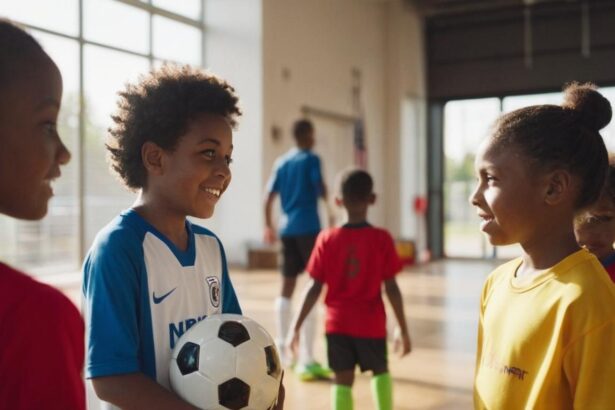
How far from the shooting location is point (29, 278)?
2.35 feet

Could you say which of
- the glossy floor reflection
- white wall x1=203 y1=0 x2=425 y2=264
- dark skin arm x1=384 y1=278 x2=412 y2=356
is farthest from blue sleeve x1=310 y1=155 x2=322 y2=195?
white wall x1=203 y1=0 x2=425 y2=264

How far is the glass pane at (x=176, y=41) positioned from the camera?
8234 mm

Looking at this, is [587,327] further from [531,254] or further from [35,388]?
[35,388]

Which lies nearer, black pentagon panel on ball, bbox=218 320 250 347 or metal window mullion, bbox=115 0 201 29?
black pentagon panel on ball, bbox=218 320 250 347

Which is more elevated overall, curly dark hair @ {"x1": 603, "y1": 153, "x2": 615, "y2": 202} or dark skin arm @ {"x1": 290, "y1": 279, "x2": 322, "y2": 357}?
curly dark hair @ {"x1": 603, "y1": 153, "x2": 615, "y2": 202}

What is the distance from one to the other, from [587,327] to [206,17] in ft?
28.2

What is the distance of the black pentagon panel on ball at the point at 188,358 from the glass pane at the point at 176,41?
7.58m

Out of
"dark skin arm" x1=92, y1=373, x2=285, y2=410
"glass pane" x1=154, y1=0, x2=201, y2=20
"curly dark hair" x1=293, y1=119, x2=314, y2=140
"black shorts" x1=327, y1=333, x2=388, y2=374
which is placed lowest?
"black shorts" x1=327, y1=333, x2=388, y2=374

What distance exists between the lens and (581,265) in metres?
1.08

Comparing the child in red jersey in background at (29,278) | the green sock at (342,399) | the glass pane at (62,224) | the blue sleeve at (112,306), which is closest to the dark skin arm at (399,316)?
the green sock at (342,399)

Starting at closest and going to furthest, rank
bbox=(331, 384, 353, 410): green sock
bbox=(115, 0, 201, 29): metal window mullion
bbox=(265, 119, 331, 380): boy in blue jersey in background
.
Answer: bbox=(331, 384, 353, 410): green sock < bbox=(265, 119, 331, 380): boy in blue jersey in background < bbox=(115, 0, 201, 29): metal window mullion

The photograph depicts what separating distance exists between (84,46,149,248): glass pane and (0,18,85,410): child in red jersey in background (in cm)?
666

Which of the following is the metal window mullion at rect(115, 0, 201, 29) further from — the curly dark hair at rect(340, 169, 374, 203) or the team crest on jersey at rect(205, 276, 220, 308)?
the team crest on jersey at rect(205, 276, 220, 308)

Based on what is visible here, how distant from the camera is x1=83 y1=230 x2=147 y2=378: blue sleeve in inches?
40.3
